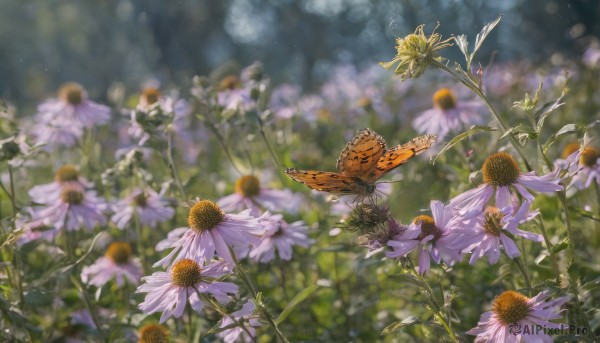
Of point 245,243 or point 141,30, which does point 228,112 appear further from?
point 141,30

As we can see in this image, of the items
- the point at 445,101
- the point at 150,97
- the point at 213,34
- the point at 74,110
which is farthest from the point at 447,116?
the point at 213,34

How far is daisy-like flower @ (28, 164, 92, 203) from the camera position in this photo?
249cm

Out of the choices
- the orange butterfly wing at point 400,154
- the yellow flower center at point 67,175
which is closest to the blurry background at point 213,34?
the yellow flower center at point 67,175

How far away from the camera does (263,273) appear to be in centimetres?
249

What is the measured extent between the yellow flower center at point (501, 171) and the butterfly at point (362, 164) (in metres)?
0.17

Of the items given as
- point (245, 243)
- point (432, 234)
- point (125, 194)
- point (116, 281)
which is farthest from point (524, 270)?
point (125, 194)

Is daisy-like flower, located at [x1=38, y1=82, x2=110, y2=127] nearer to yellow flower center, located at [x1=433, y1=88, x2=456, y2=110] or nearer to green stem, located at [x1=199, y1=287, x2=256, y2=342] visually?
yellow flower center, located at [x1=433, y1=88, x2=456, y2=110]

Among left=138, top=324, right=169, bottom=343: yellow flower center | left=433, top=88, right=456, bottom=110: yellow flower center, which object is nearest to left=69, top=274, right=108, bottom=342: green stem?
left=138, top=324, right=169, bottom=343: yellow flower center

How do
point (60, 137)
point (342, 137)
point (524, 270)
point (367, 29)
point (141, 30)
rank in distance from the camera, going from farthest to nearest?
point (141, 30) → point (367, 29) → point (342, 137) → point (60, 137) → point (524, 270)

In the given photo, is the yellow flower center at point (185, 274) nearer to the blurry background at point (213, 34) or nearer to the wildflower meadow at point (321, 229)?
the wildflower meadow at point (321, 229)

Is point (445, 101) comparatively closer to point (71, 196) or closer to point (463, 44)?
point (463, 44)

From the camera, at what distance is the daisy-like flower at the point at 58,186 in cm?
249

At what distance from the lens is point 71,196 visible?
241 cm

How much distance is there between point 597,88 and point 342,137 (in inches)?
66.8
